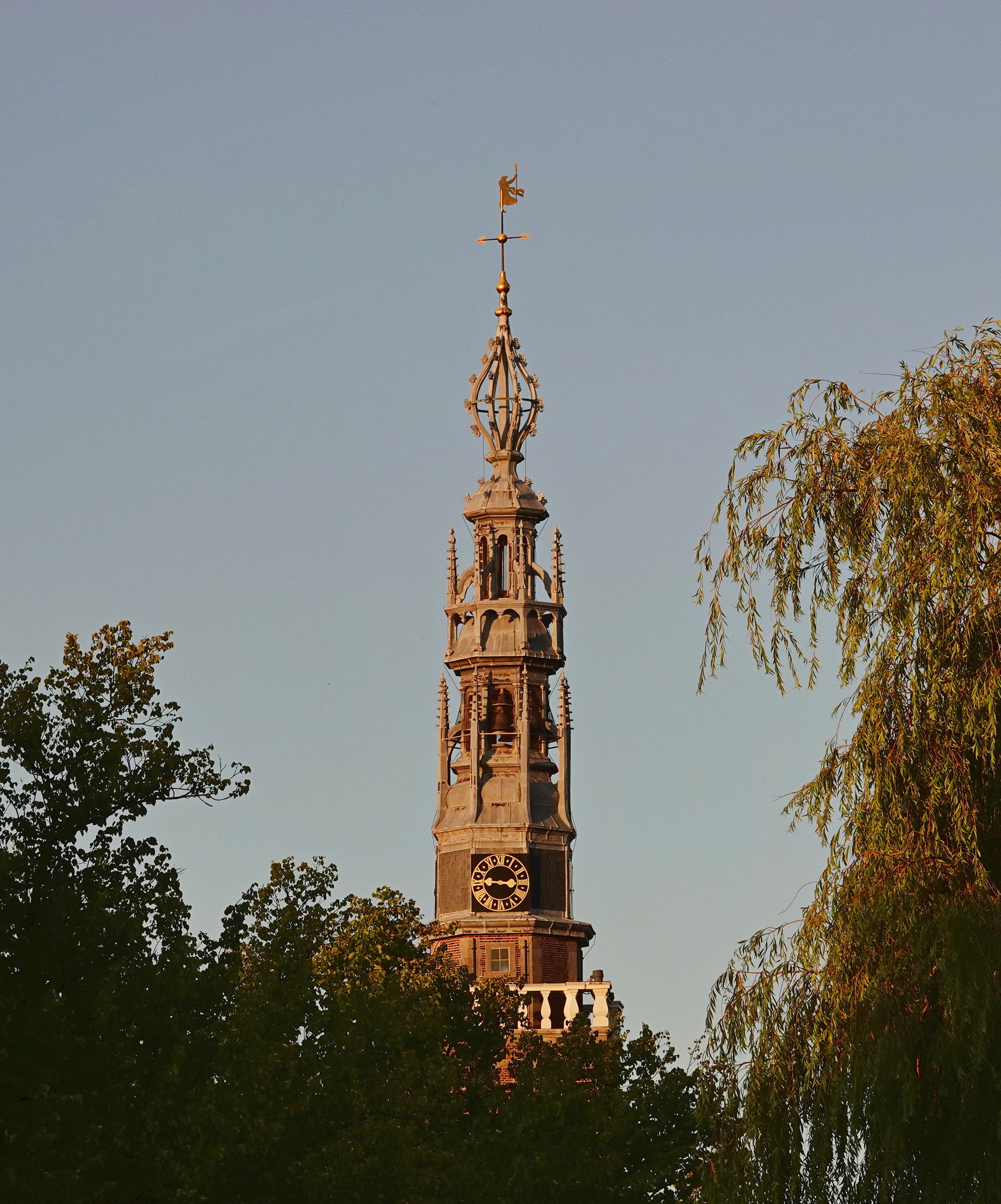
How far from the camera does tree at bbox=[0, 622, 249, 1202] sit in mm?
35344

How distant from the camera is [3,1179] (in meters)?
33.3

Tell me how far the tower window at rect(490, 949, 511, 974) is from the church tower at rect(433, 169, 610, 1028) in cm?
4

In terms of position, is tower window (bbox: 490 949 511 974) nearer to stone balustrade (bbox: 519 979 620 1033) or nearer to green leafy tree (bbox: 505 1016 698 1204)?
stone balustrade (bbox: 519 979 620 1033)

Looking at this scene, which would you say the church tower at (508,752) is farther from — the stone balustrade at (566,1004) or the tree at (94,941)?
the tree at (94,941)

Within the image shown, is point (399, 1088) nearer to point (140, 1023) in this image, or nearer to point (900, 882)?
point (140, 1023)

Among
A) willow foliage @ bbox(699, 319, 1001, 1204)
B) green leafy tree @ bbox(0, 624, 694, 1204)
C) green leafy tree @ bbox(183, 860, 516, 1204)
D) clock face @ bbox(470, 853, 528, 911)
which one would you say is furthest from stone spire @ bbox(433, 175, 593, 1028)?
willow foliage @ bbox(699, 319, 1001, 1204)

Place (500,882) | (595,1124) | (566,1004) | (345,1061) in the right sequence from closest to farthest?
(345,1061) → (595,1124) → (566,1004) → (500,882)

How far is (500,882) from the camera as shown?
89.8 meters

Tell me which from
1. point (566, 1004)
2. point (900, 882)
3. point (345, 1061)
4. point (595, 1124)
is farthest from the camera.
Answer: point (566, 1004)

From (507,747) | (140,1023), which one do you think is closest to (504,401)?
(507,747)

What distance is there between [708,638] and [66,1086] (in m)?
12.3

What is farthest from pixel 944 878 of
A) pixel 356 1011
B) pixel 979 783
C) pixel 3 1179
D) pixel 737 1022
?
pixel 356 1011

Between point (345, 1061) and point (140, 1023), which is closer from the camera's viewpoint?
point (140, 1023)

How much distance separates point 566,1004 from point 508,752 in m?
11.4
